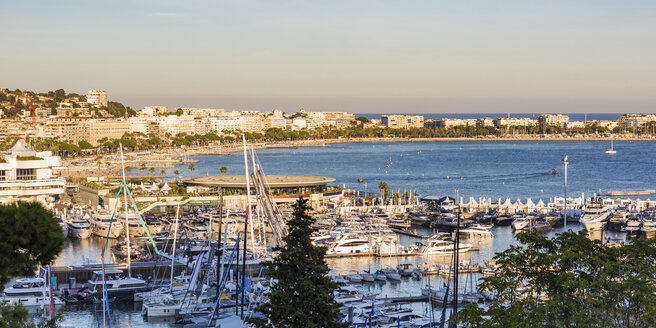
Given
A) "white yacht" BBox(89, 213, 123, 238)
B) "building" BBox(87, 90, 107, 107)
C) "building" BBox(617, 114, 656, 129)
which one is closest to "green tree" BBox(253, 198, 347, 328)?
"white yacht" BBox(89, 213, 123, 238)

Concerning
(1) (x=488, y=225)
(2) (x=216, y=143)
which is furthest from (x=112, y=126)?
(1) (x=488, y=225)

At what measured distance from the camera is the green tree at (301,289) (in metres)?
7.80

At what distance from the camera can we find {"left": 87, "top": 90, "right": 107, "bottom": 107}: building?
123544mm

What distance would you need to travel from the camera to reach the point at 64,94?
12550 cm

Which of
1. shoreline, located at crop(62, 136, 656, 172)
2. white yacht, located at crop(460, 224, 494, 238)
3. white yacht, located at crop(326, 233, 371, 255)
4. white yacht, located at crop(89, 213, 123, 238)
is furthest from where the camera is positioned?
shoreline, located at crop(62, 136, 656, 172)

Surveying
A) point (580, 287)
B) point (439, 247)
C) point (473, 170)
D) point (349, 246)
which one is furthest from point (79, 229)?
point (473, 170)

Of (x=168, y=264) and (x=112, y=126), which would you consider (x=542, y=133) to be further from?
(x=168, y=264)

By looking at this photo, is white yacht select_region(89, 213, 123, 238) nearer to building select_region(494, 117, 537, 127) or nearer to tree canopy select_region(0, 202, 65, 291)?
tree canopy select_region(0, 202, 65, 291)

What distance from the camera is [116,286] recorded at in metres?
16.8

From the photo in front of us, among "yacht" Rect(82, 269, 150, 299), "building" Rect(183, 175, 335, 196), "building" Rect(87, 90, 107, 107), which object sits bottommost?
"yacht" Rect(82, 269, 150, 299)

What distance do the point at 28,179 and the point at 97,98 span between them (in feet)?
335

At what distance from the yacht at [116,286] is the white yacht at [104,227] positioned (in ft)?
27.8

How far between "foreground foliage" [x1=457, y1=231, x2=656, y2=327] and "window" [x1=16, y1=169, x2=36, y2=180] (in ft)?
75.4

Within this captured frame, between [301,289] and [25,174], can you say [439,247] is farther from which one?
[301,289]
